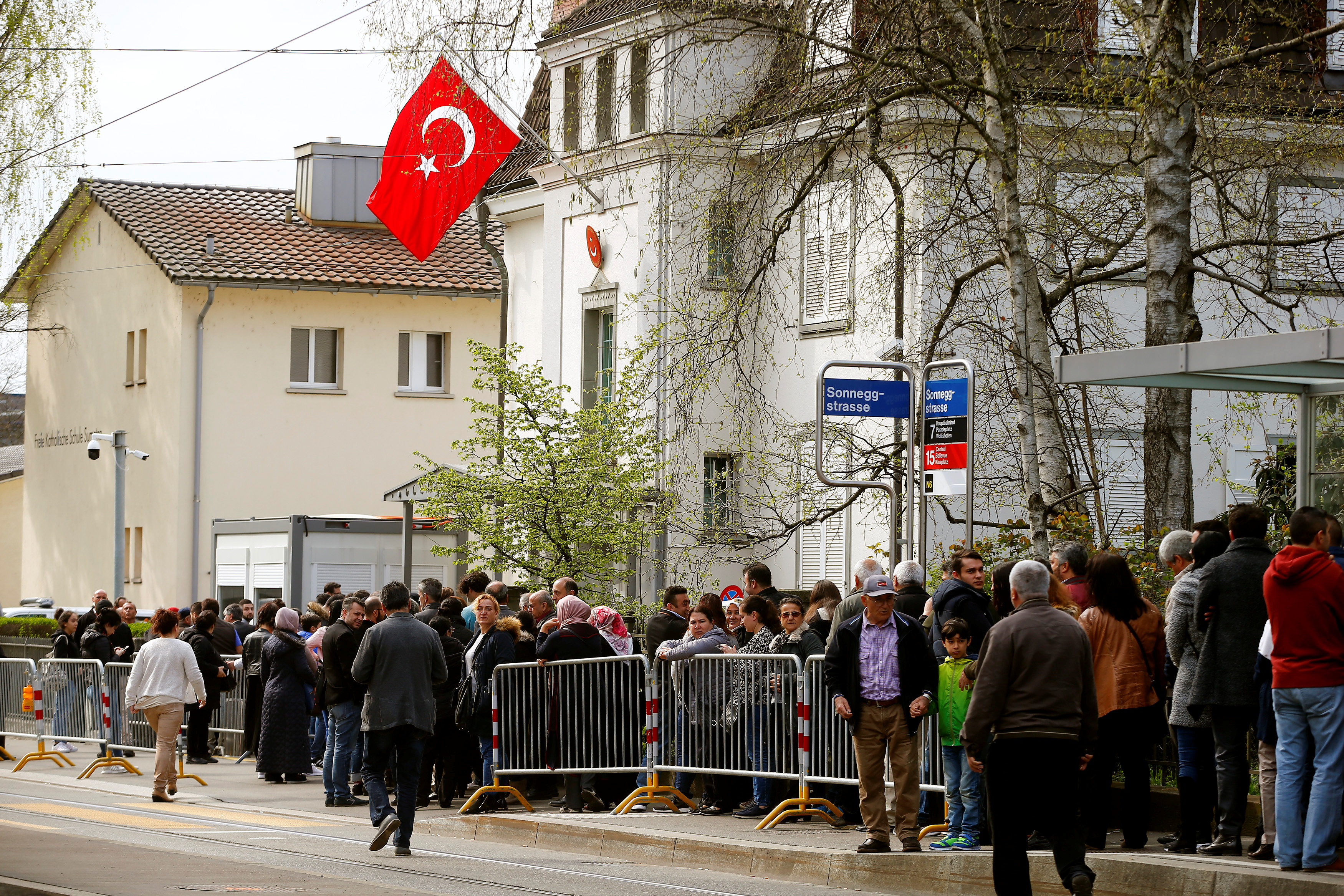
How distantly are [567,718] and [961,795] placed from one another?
4334 millimetres

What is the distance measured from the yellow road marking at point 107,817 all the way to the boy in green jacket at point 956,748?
6474mm

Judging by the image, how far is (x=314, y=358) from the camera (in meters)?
43.2

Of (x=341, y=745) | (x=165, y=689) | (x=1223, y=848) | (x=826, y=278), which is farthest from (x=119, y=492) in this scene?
(x=1223, y=848)

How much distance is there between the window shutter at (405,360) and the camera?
4375 centimetres

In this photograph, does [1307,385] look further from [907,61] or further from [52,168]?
[52,168]

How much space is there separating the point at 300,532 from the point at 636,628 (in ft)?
27.9

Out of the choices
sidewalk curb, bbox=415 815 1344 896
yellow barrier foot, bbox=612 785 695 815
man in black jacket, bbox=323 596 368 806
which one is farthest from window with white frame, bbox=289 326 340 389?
yellow barrier foot, bbox=612 785 695 815

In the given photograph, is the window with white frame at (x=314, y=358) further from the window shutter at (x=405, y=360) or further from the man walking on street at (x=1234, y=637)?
the man walking on street at (x=1234, y=637)

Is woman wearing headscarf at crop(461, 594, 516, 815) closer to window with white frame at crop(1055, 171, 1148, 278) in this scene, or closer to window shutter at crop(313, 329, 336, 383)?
window with white frame at crop(1055, 171, 1148, 278)

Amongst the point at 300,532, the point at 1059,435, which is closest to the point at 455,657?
the point at 1059,435

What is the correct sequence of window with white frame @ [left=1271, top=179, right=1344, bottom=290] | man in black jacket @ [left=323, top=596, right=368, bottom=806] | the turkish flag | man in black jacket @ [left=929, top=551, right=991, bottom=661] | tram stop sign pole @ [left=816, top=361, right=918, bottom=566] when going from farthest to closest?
window with white frame @ [left=1271, top=179, right=1344, bottom=290], the turkish flag, man in black jacket @ [left=323, top=596, right=368, bottom=806], tram stop sign pole @ [left=816, top=361, right=918, bottom=566], man in black jacket @ [left=929, top=551, right=991, bottom=661]

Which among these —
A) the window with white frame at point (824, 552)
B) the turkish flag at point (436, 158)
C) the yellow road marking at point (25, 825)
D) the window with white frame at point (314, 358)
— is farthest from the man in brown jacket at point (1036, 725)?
the window with white frame at point (314, 358)

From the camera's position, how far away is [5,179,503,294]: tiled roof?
4172cm

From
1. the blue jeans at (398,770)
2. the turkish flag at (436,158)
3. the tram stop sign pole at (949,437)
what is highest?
the turkish flag at (436,158)
